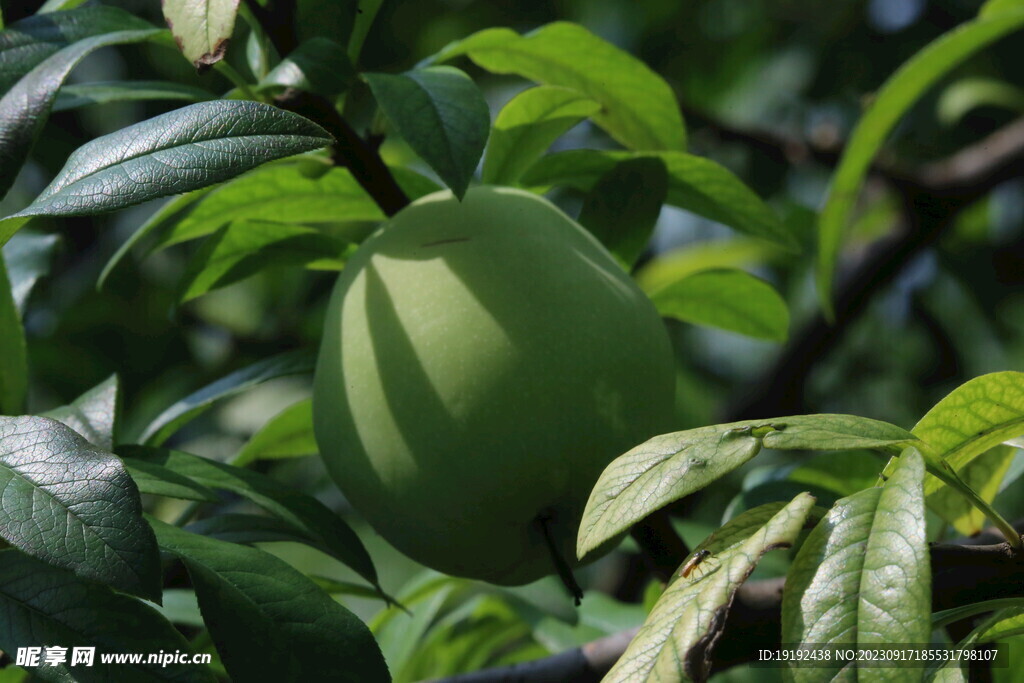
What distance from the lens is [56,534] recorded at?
0.41m

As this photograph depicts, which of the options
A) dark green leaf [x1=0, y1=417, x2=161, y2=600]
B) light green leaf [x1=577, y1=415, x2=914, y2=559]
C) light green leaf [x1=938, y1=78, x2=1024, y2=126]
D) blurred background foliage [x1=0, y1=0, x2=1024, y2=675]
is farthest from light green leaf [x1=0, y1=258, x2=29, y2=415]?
light green leaf [x1=938, y1=78, x2=1024, y2=126]

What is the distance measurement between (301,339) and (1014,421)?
1.30 meters

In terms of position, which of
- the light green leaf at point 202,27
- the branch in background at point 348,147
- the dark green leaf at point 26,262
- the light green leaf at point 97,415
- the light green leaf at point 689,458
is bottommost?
the light green leaf at point 97,415

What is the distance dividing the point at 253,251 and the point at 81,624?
1.01 ft

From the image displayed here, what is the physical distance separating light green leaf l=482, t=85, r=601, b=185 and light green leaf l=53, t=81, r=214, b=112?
196 mm

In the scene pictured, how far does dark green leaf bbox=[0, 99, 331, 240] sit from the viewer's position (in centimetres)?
45

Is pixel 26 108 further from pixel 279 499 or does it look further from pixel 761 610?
pixel 761 610

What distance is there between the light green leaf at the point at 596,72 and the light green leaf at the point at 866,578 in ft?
1.36

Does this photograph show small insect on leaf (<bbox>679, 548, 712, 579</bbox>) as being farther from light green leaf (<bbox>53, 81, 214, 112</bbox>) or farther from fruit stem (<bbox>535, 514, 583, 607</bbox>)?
light green leaf (<bbox>53, 81, 214, 112</bbox>)

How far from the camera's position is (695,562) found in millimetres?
405

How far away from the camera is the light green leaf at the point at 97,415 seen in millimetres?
618

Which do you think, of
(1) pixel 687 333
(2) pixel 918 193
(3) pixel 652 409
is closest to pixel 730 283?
(3) pixel 652 409

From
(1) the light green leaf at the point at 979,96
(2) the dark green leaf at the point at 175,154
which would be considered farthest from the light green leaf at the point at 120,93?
(1) the light green leaf at the point at 979,96

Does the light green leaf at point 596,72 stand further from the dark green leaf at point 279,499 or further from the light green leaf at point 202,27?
the dark green leaf at point 279,499
